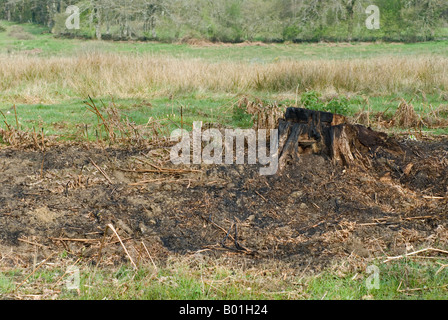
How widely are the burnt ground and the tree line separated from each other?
2966cm

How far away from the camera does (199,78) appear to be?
11.3 metres

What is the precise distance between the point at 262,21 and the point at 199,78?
26.8 meters

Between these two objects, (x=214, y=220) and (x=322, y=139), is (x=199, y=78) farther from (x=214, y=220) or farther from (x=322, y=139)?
(x=214, y=220)

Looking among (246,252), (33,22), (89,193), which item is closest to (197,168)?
(89,193)

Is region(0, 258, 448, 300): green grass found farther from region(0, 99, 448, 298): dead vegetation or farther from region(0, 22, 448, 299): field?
region(0, 99, 448, 298): dead vegetation

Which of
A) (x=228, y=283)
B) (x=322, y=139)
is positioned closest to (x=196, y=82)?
(x=322, y=139)

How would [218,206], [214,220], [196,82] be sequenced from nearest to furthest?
[214,220] < [218,206] < [196,82]

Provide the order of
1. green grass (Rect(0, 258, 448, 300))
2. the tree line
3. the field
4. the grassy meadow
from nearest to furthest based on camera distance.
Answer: green grass (Rect(0, 258, 448, 300)), the field, the grassy meadow, the tree line

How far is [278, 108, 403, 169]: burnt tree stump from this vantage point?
5023 mm

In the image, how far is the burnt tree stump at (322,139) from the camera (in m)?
5.02

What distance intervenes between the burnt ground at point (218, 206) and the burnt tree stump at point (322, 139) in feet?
0.43

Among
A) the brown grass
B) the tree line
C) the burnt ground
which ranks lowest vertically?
the burnt ground

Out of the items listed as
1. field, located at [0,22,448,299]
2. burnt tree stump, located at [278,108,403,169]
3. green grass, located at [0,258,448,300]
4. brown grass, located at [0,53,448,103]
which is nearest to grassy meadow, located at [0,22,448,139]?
brown grass, located at [0,53,448,103]
